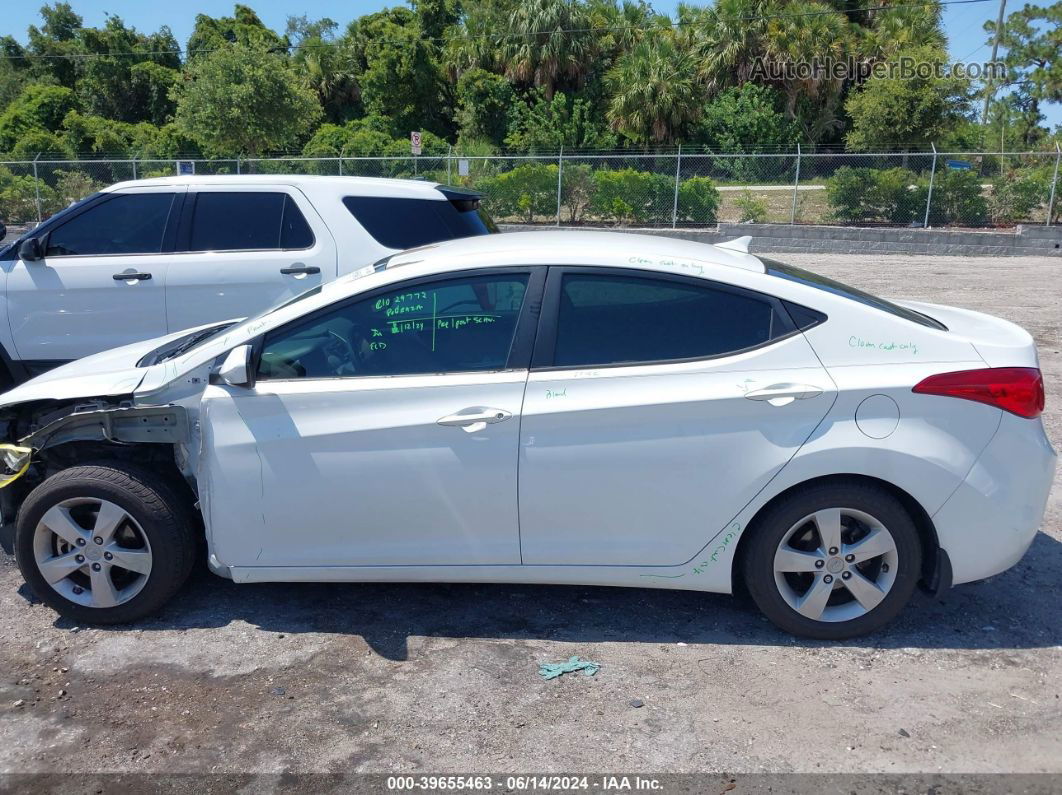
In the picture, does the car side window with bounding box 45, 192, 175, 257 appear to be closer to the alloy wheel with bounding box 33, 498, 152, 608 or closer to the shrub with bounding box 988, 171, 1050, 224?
the alloy wheel with bounding box 33, 498, 152, 608

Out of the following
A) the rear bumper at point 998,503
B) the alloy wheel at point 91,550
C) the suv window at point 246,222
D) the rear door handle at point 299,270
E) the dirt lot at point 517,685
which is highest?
the suv window at point 246,222

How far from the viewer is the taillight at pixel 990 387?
3.67m

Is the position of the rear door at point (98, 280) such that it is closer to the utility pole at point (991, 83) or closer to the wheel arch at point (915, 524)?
the wheel arch at point (915, 524)

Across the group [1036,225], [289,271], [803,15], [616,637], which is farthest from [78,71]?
[616,637]

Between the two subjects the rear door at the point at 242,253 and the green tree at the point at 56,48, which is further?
the green tree at the point at 56,48

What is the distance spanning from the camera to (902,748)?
10.5 feet

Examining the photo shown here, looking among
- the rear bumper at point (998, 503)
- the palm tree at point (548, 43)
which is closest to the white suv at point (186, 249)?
the rear bumper at point (998, 503)

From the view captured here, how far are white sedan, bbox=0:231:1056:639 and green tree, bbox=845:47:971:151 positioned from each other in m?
26.8

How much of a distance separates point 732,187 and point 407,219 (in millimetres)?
17590

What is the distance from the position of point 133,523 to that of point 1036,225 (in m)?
21.5

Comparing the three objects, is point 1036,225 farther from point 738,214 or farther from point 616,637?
point 616,637

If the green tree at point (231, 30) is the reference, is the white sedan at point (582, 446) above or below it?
below

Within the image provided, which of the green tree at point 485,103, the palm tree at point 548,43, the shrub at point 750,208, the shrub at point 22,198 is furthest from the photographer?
the green tree at point 485,103

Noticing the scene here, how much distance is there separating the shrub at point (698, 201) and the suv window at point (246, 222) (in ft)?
55.4
